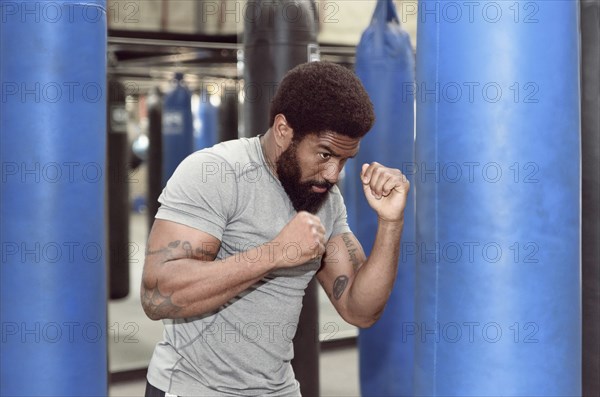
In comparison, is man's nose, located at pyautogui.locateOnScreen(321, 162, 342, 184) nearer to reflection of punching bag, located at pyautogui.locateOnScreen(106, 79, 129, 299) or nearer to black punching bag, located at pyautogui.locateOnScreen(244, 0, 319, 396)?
black punching bag, located at pyautogui.locateOnScreen(244, 0, 319, 396)

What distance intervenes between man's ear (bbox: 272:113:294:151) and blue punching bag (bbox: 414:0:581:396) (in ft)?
1.58

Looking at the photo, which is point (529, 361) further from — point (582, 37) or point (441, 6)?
point (582, 37)

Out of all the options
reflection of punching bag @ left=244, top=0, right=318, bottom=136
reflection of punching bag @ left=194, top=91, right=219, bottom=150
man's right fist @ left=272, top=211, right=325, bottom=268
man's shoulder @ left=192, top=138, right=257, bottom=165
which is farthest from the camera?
reflection of punching bag @ left=194, top=91, right=219, bottom=150

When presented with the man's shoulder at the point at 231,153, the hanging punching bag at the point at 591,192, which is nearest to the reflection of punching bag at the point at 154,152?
the hanging punching bag at the point at 591,192

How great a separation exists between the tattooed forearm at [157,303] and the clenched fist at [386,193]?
1.68 ft

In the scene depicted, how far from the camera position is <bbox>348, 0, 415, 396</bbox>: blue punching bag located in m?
3.61

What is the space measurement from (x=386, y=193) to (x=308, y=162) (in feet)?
0.65

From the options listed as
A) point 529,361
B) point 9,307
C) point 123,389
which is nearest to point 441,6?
point 529,361

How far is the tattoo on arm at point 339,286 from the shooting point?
80.9 inches

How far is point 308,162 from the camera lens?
1.89m

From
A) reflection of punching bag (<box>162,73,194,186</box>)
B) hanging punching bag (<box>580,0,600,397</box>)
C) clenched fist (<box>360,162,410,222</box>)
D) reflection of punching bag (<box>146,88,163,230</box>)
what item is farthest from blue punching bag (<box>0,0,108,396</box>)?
reflection of punching bag (<box>162,73,194,186</box>)

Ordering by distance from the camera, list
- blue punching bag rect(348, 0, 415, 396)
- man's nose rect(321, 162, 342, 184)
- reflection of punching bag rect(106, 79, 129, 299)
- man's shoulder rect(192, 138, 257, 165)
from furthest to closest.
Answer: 1. reflection of punching bag rect(106, 79, 129, 299)
2. blue punching bag rect(348, 0, 415, 396)
3. man's nose rect(321, 162, 342, 184)
4. man's shoulder rect(192, 138, 257, 165)

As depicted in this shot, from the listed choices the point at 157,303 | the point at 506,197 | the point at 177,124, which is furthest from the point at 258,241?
the point at 177,124

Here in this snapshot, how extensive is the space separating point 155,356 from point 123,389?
284 cm
